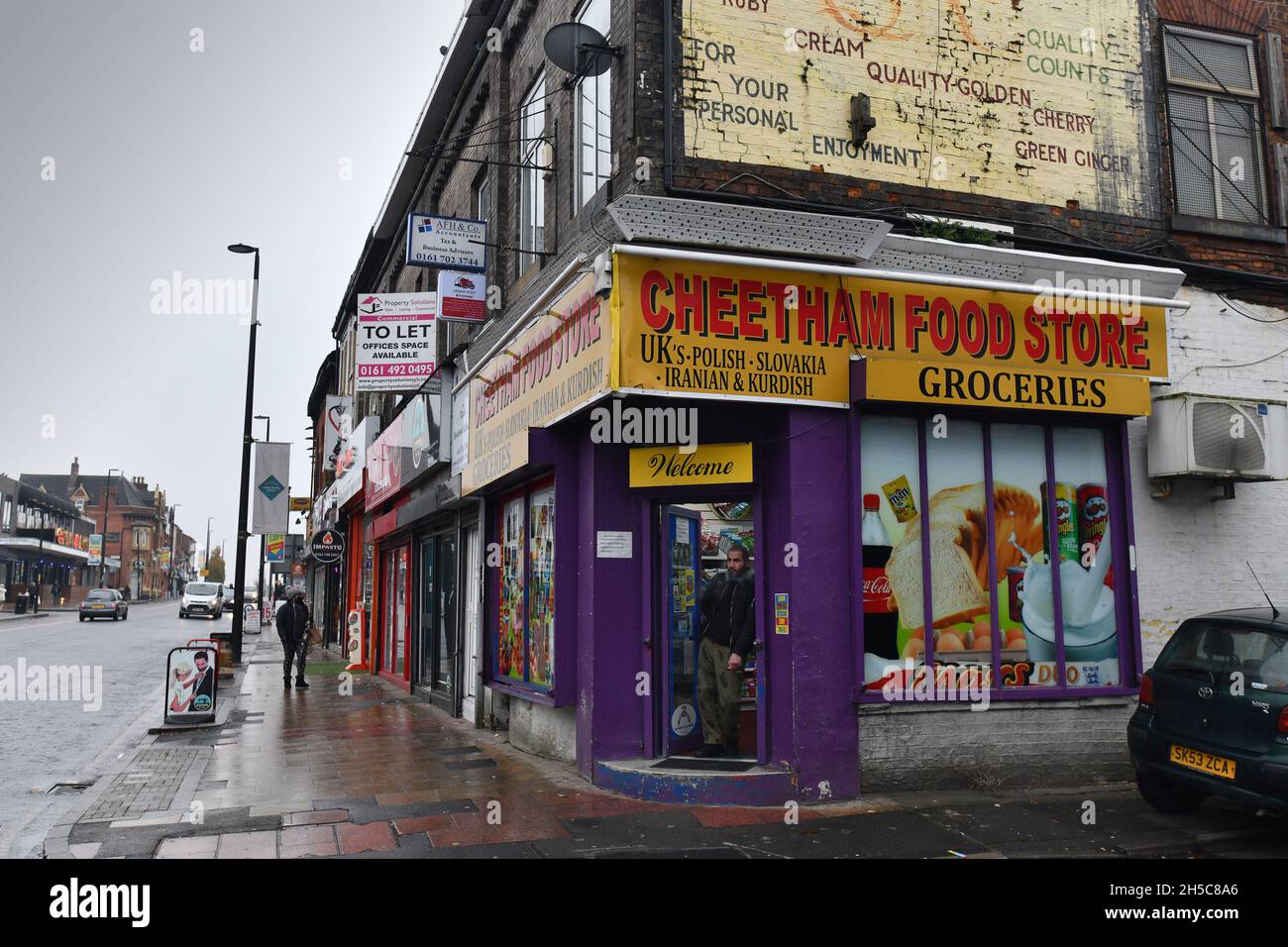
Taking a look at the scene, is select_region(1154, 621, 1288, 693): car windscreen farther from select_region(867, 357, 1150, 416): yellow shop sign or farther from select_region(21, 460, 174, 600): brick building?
select_region(21, 460, 174, 600): brick building

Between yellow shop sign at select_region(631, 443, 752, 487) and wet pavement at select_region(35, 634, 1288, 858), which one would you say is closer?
wet pavement at select_region(35, 634, 1288, 858)

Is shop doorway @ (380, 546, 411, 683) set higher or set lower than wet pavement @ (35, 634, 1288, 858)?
higher

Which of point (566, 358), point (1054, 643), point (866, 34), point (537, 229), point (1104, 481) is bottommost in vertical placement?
point (1054, 643)

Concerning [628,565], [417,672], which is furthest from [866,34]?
[417,672]

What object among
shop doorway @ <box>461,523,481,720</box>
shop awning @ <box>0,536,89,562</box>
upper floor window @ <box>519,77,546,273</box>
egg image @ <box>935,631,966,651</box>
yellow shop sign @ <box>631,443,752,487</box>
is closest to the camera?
yellow shop sign @ <box>631,443,752,487</box>

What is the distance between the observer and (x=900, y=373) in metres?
8.27

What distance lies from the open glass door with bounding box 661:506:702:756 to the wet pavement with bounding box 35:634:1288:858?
1.01m

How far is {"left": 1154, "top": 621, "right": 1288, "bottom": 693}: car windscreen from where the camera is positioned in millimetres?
6566

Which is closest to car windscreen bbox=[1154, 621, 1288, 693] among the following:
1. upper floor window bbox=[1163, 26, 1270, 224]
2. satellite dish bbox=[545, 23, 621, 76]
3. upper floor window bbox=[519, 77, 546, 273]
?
upper floor window bbox=[1163, 26, 1270, 224]

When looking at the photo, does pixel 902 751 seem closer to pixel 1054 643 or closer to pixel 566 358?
pixel 1054 643

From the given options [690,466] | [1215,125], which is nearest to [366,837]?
[690,466]

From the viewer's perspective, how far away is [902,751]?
822 centimetres
